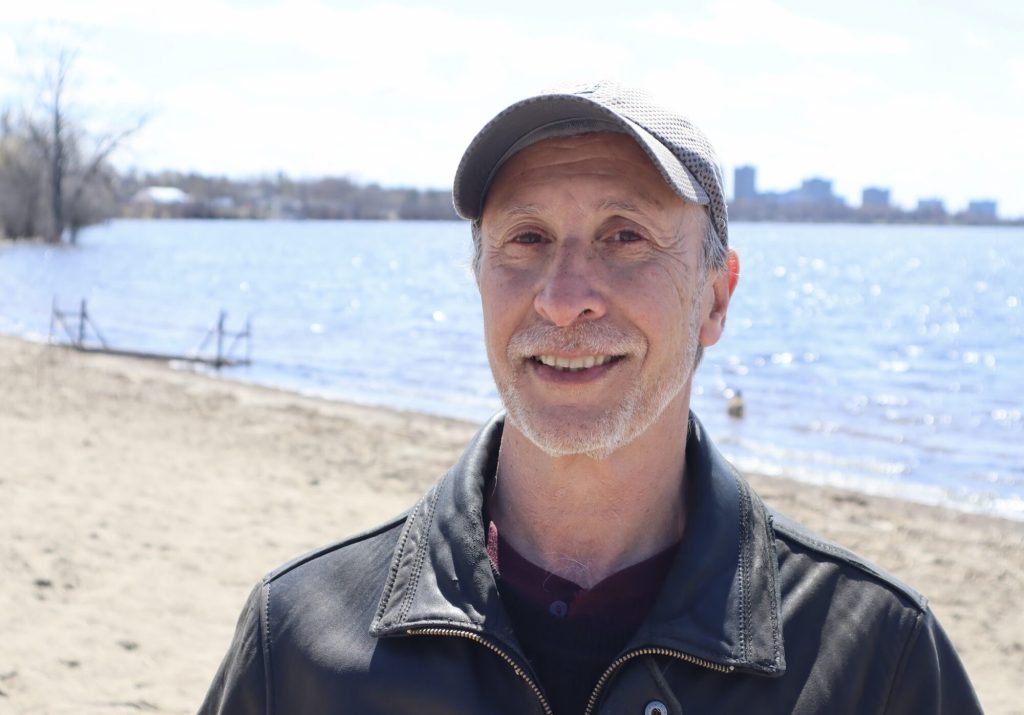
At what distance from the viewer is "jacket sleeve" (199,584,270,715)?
6.26 feet

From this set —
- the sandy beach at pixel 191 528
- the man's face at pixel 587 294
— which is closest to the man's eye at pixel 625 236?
the man's face at pixel 587 294

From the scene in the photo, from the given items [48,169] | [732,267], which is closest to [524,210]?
[732,267]

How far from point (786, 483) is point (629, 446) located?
38.2 feet

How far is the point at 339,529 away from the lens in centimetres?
955

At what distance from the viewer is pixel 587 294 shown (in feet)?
6.52

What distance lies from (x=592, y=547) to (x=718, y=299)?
629 mm

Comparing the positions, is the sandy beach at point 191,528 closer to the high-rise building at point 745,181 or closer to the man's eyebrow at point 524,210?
the man's eyebrow at point 524,210

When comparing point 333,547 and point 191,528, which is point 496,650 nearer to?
point 333,547

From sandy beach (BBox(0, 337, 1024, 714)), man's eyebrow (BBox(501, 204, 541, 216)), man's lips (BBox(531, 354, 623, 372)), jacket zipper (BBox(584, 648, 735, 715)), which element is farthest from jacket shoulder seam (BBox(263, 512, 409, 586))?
sandy beach (BBox(0, 337, 1024, 714))

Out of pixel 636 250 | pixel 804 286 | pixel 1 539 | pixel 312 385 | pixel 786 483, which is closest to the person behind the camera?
pixel 636 250

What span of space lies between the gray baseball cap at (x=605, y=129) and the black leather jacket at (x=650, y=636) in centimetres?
61

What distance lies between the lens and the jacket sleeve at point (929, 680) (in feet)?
5.98

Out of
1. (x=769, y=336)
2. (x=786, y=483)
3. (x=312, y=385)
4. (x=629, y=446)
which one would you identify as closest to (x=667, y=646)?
(x=629, y=446)

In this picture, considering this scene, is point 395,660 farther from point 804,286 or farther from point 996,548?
point 804,286
